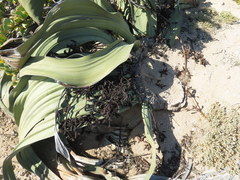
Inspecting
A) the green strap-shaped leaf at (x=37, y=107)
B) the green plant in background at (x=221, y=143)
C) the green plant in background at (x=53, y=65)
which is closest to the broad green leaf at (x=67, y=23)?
the green plant in background at (x=53, y=65)

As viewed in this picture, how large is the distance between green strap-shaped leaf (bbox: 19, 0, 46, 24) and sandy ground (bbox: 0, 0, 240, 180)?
0.77 m

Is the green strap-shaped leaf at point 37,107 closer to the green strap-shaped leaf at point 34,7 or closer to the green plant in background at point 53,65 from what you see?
the green plant in background at point 53,65

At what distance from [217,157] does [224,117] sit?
257 mm

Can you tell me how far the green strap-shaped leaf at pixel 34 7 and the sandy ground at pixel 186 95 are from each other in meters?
0.77

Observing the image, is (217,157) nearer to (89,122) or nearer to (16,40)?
(89,122)

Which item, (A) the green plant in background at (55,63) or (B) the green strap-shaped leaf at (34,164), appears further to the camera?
(B) the green strap-shaped leaf at (34,164)

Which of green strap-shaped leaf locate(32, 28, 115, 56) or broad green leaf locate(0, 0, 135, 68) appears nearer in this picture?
broad green leaf locate(0, 0, 135, 68)

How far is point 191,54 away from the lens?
7.37 ft

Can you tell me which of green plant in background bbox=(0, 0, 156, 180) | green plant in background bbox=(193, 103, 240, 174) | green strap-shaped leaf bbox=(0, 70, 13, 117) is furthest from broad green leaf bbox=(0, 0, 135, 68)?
green plant in background bbox=(193, 103, 240, 174)

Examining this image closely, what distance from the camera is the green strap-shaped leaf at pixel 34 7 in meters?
1.70

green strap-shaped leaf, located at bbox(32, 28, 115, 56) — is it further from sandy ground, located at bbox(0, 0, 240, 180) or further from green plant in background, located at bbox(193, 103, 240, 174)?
green plant in background, located at bbox(193, 103, 240, 174)

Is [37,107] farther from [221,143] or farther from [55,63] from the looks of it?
[221,143]

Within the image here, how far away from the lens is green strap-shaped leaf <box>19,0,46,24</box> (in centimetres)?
170

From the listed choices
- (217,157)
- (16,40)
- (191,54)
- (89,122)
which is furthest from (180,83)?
(16,40)
